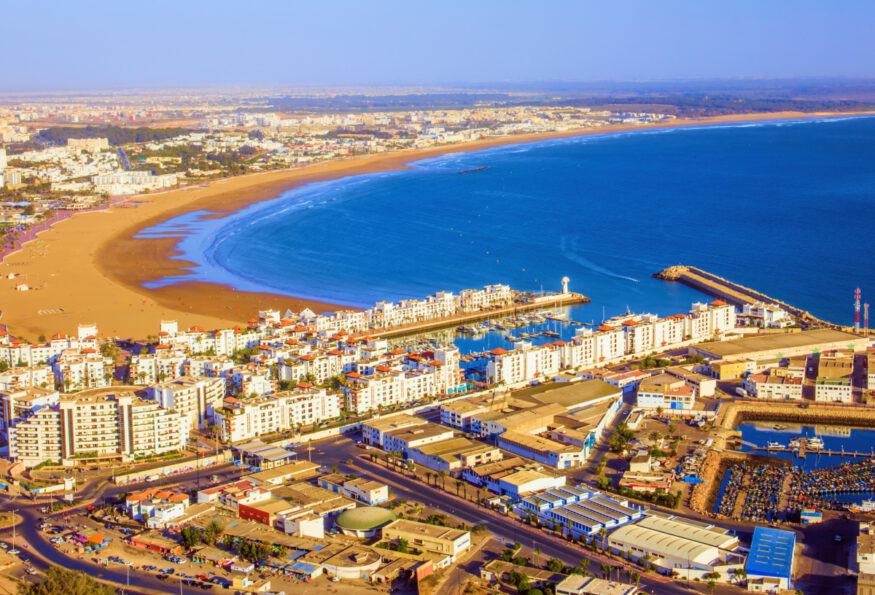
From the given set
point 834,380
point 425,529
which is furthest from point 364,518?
point 834,380

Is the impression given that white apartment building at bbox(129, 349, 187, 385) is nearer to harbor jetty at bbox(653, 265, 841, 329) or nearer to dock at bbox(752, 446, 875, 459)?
dock at bbox(752, 446, 875, 459)

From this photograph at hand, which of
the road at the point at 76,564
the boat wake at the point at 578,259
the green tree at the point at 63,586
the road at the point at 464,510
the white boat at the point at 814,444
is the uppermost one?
the boat wake at the point at 578,259

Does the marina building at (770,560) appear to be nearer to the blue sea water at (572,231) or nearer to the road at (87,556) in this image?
the road at (87,556)

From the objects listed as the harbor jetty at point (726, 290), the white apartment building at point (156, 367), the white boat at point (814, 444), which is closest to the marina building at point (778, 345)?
the harbor jetty at point (726, 290)

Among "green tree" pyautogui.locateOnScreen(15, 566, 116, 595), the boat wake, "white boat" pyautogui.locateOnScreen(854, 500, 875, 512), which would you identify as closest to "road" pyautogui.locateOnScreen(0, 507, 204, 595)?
"green tree" pyautogui.locateOnScreen(15, 566, 116, 595)

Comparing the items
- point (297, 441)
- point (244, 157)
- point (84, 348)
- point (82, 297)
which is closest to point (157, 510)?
point (297, 441)

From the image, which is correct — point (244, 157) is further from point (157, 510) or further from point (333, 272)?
point (157, 510)

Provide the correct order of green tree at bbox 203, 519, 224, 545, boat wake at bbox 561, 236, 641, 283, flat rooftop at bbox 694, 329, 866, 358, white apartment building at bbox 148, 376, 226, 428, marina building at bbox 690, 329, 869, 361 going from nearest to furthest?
green tree at bbox 203, 519, 224, 545, white apartment building at bbox 148, 376, 226, 428, marina building at bbox 690, 329, 869, 361, flat rooftop at bbox 694, 329, 866, 358, boat wake at bbox 561, 236, 641, 283
